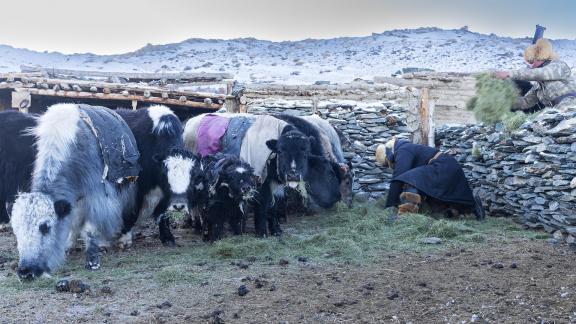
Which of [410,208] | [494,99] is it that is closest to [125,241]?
[410,208]

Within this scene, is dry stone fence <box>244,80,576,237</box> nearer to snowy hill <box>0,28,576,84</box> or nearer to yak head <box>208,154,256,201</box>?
yak head <box>208,154,256,201</box>

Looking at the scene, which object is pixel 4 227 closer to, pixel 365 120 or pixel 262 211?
pixel 262 211

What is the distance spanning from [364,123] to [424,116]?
4.24 ft

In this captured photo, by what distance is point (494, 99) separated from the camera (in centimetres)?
924

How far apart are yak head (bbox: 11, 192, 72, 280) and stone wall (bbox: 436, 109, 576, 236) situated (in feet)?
19.0

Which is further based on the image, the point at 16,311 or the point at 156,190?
the point at 156,190

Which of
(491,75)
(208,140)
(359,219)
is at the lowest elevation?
(359,219)

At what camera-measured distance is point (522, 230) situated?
25.2ft

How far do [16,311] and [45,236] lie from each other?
0.91m

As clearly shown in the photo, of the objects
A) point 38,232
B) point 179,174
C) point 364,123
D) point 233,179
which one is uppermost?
point 364,123

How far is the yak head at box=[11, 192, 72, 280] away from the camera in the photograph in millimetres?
5039

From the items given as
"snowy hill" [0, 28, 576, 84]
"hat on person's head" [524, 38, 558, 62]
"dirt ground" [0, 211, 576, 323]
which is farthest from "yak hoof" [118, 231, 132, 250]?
"snowy hill" [0, 28, 576, 84]

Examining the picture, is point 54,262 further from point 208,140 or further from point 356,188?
point 356,188

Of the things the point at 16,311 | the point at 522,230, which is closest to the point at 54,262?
the point at 16,311
